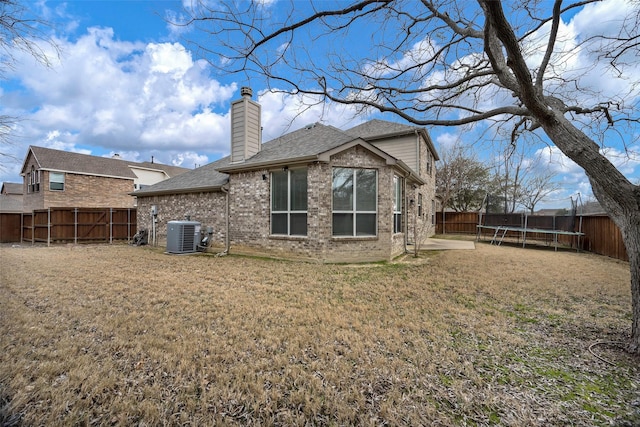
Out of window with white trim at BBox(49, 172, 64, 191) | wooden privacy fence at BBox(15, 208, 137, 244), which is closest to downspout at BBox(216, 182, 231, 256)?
wooden privacy fence at BBox(15, 208, 137, 244)

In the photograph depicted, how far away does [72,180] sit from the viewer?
66.9ft

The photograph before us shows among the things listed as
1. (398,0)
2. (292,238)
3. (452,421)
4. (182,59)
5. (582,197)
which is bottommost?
(452,421)

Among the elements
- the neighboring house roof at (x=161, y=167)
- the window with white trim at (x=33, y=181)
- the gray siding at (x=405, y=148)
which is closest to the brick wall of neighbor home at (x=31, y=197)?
the window with white trim at (x=33, y=181)

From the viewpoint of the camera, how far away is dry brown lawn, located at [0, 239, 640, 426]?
2182 mm

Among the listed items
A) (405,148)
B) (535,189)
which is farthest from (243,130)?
(535,189)

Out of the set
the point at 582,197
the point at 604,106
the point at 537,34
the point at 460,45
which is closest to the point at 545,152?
the point at 604,106

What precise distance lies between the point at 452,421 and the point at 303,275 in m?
4.93

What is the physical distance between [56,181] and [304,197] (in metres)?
21.1

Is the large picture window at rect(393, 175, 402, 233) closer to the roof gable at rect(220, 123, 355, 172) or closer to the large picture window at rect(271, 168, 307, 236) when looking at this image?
the roof gable at rect(220, 123, 355, 172)

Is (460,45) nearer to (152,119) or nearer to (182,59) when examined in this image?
(182,59)

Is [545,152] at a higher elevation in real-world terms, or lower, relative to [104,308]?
higher

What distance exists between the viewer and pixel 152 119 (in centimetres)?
995

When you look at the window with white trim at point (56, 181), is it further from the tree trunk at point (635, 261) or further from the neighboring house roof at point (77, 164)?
the tree trunk at point (635, 261)

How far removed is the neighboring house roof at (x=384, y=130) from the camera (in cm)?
1485
